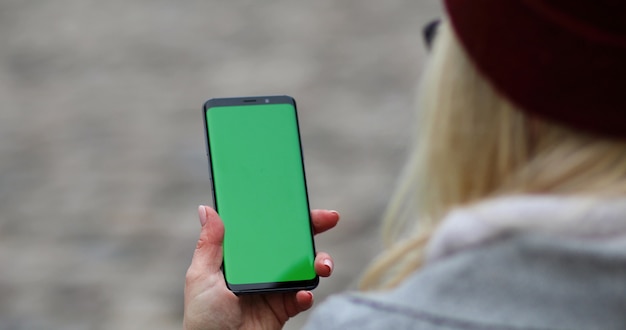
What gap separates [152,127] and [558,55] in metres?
3.81

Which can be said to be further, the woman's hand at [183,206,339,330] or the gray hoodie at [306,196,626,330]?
the woman's hand at [183,206,339,330]

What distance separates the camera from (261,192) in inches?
65.8

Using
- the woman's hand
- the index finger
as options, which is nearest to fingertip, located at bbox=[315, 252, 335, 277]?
the woman's hand

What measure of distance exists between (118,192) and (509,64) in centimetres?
339

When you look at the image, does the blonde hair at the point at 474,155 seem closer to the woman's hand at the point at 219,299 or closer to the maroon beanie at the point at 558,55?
the maroon beanie at the point at 558,55

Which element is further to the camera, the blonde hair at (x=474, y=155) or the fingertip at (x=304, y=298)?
the fingertip at (x=304, y=298)

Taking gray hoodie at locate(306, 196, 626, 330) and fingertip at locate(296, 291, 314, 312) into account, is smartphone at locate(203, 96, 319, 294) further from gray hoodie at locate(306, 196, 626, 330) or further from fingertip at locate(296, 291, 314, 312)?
gray hoodie at locate(306, 196, 626, 330)

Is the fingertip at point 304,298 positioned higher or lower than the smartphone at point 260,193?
lower

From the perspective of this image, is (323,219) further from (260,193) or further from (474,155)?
(474,155)

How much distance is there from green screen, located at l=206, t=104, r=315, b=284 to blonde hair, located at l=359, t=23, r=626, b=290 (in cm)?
51

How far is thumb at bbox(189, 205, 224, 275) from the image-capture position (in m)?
1.58

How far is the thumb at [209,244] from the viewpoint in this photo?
1.58 metres

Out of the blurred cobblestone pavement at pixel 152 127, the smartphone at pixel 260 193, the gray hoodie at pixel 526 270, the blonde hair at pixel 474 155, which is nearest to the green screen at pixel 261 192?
the smartphone at pixel 260 193

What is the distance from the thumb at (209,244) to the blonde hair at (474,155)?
1.67ft
